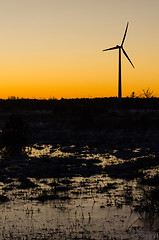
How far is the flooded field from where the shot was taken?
11320mm

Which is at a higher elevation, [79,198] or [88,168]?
[88,168]

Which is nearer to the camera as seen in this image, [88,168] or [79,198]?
[79,198]

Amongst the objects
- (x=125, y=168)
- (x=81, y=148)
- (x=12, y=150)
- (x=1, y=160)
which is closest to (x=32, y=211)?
(x=125, y=168)

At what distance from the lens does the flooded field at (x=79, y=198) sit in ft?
37.1

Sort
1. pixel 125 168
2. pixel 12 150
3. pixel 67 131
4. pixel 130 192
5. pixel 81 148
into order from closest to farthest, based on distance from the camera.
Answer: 1. pixel 130 192
2. pixel 125 168
3. pixel 12 150
4. pixel 81 148
5. pixel 67 131

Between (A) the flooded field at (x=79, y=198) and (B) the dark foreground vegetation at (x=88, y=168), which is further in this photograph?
(B) the dark foreground vegetation at (x=88, y=168)

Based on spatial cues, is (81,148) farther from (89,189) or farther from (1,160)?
(89,189)

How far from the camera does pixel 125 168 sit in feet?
75.4

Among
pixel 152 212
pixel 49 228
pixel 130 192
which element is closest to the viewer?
pixel 49 228

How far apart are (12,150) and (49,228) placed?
20.4 meters

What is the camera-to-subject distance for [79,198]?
15.4m

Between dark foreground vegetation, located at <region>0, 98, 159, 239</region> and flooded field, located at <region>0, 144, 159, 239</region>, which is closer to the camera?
flooded field, located at <region>0, 144, 159, 239</region>

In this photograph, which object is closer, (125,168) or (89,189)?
(89,189)

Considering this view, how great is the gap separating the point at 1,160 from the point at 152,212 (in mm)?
15661
